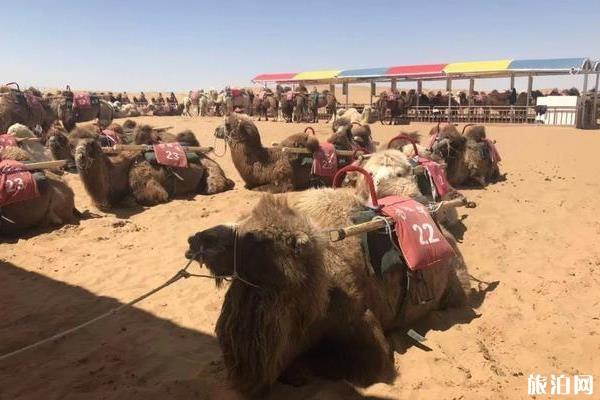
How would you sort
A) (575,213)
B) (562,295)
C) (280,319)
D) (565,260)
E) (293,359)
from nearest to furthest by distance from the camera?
(280,319), (293,359), (562,295), (565,260), (575,213)

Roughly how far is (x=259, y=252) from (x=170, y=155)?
6713 mm

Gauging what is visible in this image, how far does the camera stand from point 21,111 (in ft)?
46.4

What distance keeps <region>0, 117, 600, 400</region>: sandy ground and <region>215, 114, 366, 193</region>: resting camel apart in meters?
0.91

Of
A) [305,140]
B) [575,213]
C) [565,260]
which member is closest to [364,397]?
[565,260]

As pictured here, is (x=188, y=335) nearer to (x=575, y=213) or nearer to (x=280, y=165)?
(x=280, y=165)

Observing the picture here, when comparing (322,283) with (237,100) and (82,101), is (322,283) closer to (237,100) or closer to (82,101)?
(82,101)

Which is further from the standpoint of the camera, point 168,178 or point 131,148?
point 168,178

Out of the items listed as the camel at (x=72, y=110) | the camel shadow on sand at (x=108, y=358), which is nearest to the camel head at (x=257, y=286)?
the camel shadow on sand at (x=108, y=358)

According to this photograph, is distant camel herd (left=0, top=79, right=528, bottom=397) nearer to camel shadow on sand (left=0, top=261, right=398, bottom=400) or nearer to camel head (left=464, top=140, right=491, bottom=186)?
camel shadow on sand (left=0, top=261, right=398, bottom=400)

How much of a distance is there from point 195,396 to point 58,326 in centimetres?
195

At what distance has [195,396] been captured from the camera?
318cm

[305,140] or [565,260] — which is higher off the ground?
[305,140]

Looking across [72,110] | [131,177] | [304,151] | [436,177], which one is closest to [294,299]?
[436,177]

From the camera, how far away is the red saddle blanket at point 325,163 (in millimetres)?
8992
